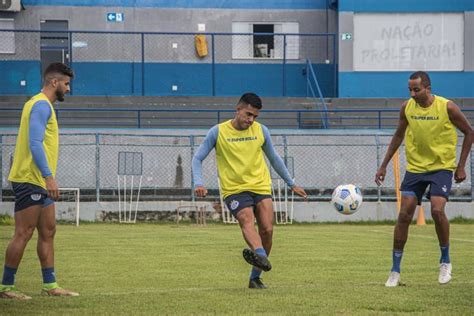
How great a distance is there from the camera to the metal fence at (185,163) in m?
30.3

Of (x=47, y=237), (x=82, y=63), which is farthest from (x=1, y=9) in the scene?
(x=47, y=237)

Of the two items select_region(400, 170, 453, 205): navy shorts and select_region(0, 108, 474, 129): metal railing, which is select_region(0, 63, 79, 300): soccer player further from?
select_region(0, 108, 474, 129): metal railing

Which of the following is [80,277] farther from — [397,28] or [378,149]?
[397,28]

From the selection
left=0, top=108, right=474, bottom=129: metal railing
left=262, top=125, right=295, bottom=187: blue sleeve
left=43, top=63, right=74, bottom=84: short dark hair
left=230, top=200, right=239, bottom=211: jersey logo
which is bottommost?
left=230, top=200, right=239, bottom=211: jersey logo

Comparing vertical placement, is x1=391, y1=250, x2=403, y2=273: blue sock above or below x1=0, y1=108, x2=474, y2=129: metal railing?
below

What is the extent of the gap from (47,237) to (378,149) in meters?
20.4

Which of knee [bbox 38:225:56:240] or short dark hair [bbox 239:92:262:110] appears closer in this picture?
knee [bbox 38:225:56:240]

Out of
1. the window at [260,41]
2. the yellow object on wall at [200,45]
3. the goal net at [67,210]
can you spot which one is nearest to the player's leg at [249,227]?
the goal net at [67,210]

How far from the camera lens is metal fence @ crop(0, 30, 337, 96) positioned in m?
38.3

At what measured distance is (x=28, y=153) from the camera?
34.9 feet

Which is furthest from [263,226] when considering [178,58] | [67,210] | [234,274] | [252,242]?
[178,58]

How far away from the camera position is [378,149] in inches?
1201

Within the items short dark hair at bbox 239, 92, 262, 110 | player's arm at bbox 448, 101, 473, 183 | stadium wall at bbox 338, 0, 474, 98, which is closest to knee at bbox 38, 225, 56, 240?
short dark hair at bbox 239, 92, 262, 110

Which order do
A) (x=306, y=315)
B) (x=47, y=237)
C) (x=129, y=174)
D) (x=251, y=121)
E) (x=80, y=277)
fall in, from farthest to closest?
(x=129, y=174), (x=80, y=277), (x=251, y=121), (x=47, y=237), (x=306, y=315)
